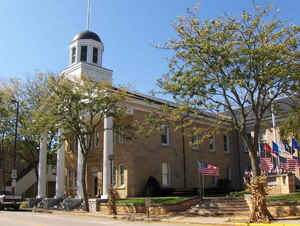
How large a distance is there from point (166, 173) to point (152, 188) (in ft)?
11.7

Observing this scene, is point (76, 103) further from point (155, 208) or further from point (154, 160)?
point (154, 160)

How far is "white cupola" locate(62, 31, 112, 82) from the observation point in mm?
34438

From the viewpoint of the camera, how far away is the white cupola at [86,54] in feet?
113

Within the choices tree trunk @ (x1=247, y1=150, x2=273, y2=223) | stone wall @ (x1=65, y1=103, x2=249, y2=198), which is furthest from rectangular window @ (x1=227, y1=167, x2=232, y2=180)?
tree trunk @ (x1=247, y1=150, x2=273, y2=223)

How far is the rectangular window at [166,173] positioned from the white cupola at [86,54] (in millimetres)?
10844

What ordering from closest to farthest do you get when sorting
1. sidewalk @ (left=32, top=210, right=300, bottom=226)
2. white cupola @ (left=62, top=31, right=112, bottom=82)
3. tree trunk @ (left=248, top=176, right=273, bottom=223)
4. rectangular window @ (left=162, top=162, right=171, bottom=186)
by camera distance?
1. sidewalk @ (left=32, top=210, right=300, bottom=226)
2. tree trunk @ (left=248, top=176, right=273, bottom=223)
3. rectangular window @ (left=162, top=162, right=171, bottom=186)
4. white cupola @ (left=62, top=31, right=112, bottom=82)

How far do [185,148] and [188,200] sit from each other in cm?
1190

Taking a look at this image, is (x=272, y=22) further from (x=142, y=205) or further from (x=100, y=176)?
(x=100, y=176)

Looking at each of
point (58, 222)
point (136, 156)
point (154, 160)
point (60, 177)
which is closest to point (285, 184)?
point (154, 160)

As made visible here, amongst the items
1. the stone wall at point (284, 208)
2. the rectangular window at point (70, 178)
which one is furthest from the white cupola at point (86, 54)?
the stone wall at point (284, 208)

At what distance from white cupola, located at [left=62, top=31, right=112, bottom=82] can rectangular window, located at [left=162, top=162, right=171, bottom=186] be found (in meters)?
10.8

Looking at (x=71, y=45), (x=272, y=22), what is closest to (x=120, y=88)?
(x=272, y=22)

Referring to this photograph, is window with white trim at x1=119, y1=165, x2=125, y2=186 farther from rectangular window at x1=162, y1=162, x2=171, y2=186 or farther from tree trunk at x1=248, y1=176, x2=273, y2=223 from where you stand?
tree trunk at x1=248, y1=176, x2=273, y2=223

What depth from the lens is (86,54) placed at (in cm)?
3488
